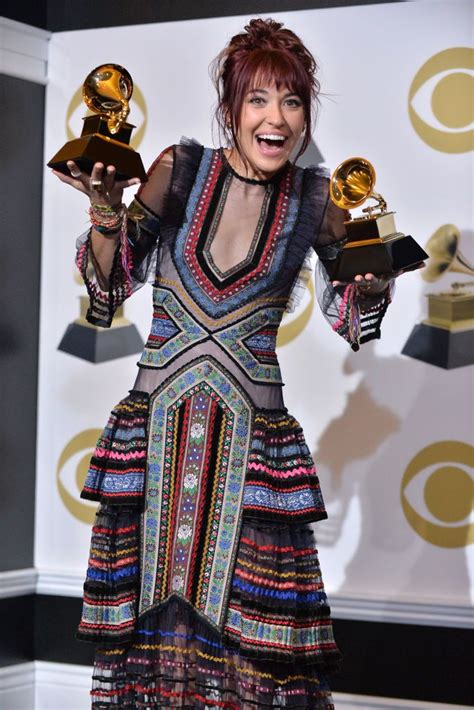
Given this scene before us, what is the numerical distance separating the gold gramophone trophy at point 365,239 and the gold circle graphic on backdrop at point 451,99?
111cm

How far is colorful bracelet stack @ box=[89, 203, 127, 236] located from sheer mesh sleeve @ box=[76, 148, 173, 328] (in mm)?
53

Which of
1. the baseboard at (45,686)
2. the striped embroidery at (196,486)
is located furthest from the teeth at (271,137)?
the baseboard at (45,686)

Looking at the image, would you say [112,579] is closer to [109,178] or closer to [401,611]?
[109,178]

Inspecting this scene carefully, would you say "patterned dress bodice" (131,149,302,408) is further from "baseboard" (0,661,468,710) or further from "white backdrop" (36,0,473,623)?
"baseboard" (0,661,468,710)

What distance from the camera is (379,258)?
196 cm

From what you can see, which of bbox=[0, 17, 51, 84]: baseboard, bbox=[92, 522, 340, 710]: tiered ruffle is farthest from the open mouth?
bbox=[0, 17, 51, 84]: baseboard

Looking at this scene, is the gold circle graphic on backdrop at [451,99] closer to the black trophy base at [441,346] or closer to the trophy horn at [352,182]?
the black trophy base at [441,346]

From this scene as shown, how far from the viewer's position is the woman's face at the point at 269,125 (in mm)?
1999

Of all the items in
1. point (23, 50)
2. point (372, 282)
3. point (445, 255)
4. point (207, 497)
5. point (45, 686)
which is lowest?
point (45, 686)

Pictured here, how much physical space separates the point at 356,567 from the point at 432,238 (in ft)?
3.30

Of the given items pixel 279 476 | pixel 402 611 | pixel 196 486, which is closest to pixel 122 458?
pixel 196 486

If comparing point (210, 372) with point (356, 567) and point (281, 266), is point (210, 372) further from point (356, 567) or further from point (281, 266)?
point (356, 567)

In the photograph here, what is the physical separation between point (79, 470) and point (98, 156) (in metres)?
1.83

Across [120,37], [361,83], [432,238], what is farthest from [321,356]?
[120,37]
